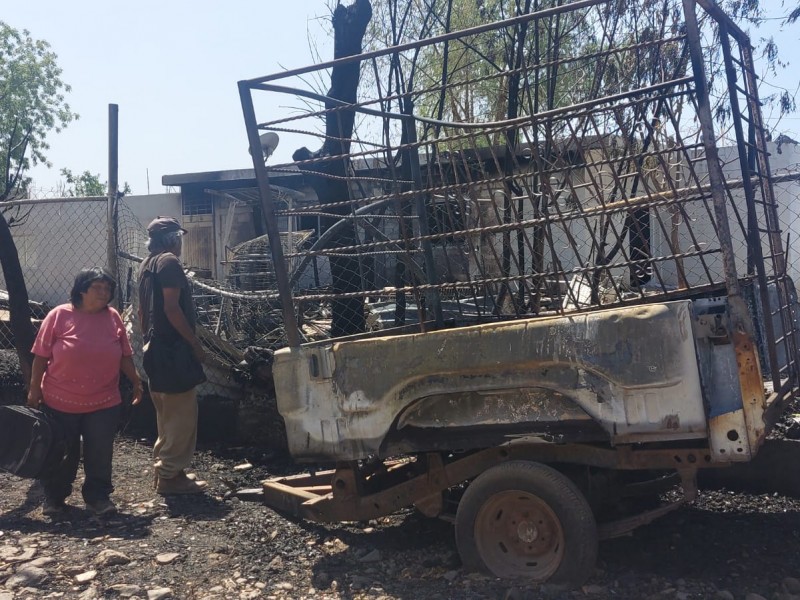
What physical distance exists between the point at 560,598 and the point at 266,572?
1442 mm

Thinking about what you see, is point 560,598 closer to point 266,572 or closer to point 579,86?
point 266,572

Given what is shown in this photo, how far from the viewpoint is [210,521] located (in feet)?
14.9

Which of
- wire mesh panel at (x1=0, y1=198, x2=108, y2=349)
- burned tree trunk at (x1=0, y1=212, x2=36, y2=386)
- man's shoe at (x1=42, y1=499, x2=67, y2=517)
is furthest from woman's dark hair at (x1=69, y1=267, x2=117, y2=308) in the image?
wire mesh panel at (x1=0, y1=198, x2=108, y2=349)

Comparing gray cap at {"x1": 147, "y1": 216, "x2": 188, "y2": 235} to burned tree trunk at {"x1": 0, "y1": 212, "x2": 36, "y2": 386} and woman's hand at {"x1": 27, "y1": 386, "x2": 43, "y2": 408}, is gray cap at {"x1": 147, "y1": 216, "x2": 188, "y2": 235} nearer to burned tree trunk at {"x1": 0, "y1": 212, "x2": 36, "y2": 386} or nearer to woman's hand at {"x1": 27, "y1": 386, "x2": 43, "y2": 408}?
burned tree trunk at {"x1": 0, "y1": 212, "x2": 36, "y2": 386}

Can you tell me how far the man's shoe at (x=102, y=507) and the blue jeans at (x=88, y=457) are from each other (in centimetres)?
2

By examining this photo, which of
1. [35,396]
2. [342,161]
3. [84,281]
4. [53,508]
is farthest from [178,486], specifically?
[342,161]

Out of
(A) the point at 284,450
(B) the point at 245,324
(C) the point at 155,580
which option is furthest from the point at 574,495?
(B) the point at 245,324

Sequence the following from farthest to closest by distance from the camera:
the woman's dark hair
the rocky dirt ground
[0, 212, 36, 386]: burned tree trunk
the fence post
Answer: the fence post < [0, 212, 36, 386]: burned tree trunk < the woman's dark hair < the rocky dirt ground

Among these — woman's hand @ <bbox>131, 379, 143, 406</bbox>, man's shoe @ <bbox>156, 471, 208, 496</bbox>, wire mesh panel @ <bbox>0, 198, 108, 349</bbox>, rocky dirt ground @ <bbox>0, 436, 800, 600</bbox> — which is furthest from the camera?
wire mesh panel @ <bbox>0, 198, 108, 349</bbox>

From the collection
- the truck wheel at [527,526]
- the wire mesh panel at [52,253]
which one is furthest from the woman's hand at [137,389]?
the wire mesh panel at [52,253]

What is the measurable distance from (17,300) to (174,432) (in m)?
1.52

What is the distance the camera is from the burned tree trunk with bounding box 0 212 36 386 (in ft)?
17.6

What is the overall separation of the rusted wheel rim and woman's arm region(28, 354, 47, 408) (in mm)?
2754

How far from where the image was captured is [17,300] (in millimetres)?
5414
